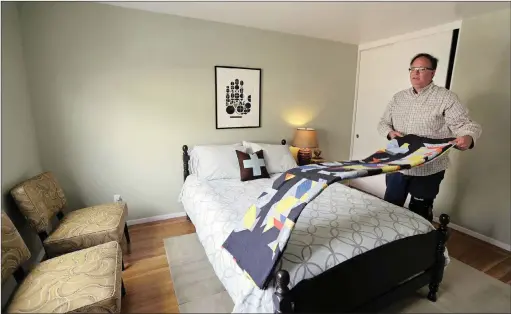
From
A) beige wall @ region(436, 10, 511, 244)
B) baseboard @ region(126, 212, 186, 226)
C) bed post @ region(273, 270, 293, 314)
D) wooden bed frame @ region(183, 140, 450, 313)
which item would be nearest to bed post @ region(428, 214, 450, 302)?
wooden bed frame @ region(183, 140, 450, 313)

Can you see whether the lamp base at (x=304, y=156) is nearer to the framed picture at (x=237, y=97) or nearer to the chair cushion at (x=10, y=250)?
the framed picture at (x=237, y=97)

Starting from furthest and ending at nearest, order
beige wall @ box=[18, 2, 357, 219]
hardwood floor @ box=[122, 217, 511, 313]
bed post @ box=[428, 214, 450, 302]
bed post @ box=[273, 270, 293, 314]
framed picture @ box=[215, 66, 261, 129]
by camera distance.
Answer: framed picture @ box=[215, 66, 261, 129]
beige wall @ box=[18, 2, 357, 219]
bed post @ box=[428, 214, 450, 302]
hardwood floor @ box=[122, 217, 511, 313]
bed post @ box=[273, 270, 293, 314]

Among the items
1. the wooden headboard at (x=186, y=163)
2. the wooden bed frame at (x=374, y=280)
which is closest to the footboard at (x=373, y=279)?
the wooden bed frame at (x=374, y=280)

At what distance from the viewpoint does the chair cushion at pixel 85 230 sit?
1.58 meters

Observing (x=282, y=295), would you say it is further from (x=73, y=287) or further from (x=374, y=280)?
(x=73, y=287)

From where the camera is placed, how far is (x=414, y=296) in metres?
1.33

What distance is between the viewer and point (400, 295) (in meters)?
1.29

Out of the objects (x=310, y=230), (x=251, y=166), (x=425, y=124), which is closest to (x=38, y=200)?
(x=251, y=166)

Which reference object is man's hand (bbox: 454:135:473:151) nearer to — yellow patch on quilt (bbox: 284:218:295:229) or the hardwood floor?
the hardwood floor

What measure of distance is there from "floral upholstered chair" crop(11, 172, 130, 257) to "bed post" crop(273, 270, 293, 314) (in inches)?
50.5

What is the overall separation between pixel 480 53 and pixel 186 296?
119 inches

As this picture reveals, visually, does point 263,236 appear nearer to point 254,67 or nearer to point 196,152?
point 196,152

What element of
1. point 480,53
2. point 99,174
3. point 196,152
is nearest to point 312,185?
point 196,152

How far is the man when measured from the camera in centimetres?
166
